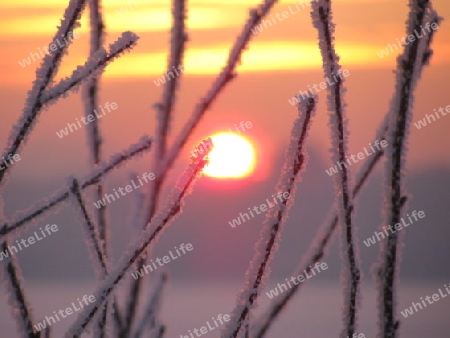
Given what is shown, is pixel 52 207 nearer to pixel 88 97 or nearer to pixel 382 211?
pixel 88 97

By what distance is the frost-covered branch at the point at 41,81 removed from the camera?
1.08 m

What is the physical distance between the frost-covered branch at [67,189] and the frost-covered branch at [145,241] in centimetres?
12

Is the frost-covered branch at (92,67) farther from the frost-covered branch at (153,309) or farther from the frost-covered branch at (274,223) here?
the frost-covered branch at (153,309)

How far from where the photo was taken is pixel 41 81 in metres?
1.11

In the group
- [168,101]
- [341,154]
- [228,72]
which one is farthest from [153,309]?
[341,154]

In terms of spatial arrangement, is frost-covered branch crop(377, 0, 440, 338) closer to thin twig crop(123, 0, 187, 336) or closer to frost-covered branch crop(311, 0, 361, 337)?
frost-covered branch crop(311, 0, 361, 337)

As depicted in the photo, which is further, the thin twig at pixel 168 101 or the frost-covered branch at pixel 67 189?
the thin twig at pixel 168 101

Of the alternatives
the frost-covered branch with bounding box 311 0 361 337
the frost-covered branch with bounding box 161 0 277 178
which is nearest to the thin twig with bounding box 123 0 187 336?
the frost-covered branch with bounding box 161 0 277 178

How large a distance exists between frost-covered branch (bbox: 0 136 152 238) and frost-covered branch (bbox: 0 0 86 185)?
0.08 m

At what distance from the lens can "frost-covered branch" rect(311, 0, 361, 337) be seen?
101 cm

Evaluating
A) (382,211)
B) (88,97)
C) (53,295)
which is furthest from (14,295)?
(53,295)

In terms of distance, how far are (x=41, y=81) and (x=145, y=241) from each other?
1.01 ft

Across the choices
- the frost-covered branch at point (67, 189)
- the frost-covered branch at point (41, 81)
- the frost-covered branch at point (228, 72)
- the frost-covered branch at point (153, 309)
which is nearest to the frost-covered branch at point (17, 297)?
the frost-covered branch at point (67, 189)

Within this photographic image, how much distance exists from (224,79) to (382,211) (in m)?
0.41
